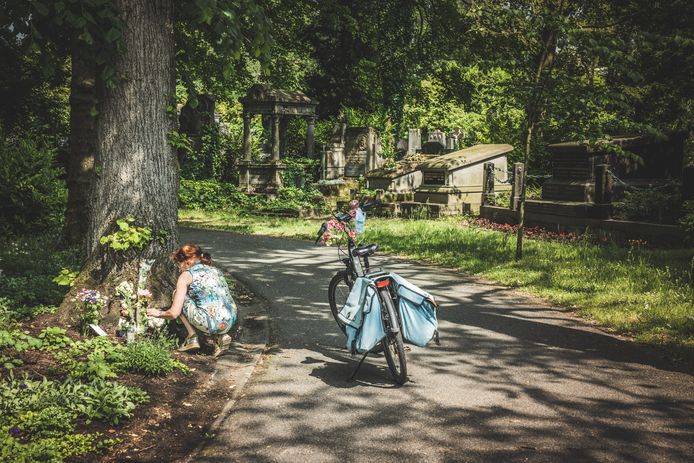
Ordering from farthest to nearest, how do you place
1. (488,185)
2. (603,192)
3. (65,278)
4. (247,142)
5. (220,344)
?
(247,142) → (488,185) → (603,192) → (65,278) → (220,344)

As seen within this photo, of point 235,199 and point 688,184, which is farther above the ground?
point 688,184

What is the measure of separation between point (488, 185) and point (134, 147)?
13.3 metres

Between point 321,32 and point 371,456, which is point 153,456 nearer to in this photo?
point 371,456

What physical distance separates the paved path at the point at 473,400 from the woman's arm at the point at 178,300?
0.98 meters

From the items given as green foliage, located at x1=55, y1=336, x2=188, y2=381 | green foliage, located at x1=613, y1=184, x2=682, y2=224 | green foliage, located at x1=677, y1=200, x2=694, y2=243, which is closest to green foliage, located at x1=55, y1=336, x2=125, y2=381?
green foliage, located at x1=55, y1=336, x2=188, y2=381

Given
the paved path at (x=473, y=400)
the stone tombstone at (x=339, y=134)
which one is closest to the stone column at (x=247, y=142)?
the stone tombstone at (x=339, y=134)

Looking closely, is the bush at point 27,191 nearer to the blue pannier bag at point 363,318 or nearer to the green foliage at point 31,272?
the green foliage at point 31,272

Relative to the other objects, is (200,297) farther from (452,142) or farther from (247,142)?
(452,142)

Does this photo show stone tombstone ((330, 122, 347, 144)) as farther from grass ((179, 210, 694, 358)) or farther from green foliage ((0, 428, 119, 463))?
green foliage ((0, 428, 119, 463))

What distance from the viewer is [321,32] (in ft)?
106

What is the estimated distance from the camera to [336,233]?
695cm

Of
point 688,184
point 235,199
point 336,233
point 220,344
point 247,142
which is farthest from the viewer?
point 247,142

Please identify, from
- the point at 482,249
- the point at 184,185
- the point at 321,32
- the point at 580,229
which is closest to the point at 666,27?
the point at 580,229

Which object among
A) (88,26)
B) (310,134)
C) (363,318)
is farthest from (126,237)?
(310,134)
